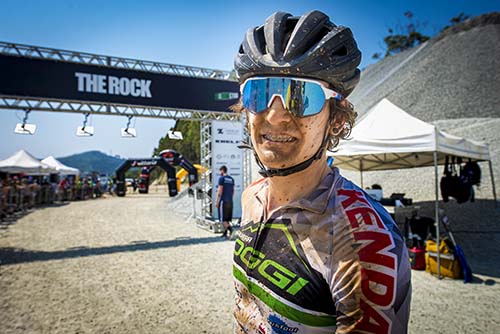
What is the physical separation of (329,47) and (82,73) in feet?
28.4

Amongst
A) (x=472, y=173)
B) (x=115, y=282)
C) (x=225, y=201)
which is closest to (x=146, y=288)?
(x=115, y=282)

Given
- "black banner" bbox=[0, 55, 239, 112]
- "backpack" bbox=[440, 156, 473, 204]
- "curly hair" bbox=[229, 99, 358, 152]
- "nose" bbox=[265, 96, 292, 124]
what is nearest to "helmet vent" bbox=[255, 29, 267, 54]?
"nose" bbox=[265, 96, 292, 124]

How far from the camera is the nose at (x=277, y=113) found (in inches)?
48.1

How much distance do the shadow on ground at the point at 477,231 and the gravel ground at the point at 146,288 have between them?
0.04 meters

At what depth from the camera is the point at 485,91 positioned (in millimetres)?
26641

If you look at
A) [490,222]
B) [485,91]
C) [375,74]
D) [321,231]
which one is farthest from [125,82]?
[375,74]

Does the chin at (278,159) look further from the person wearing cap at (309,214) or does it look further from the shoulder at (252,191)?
the shoulder at (252,191)

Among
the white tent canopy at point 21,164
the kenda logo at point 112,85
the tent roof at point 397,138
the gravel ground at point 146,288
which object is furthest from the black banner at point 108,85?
the white tent canopy at point 21,164

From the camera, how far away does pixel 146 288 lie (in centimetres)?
543

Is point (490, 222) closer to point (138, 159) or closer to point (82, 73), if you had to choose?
point (82, 73)

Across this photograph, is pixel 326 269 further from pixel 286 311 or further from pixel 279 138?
pixel 279 138

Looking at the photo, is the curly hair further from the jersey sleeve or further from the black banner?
the black banner

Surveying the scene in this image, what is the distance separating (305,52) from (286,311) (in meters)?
1.04

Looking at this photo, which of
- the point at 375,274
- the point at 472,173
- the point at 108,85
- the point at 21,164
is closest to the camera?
the point at 375,274
